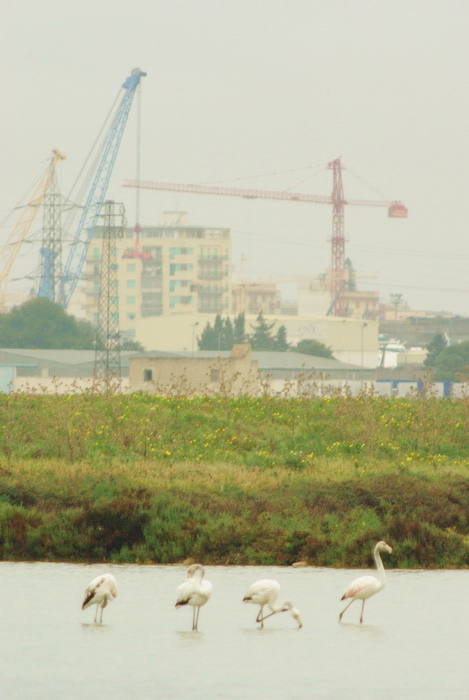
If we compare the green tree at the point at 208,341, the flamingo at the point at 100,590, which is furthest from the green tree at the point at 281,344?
the flamingo at the point at 100,590

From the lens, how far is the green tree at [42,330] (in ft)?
410

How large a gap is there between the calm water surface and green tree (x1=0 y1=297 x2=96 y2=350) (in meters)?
110

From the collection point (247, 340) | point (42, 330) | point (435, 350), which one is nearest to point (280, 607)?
point (42, 330)

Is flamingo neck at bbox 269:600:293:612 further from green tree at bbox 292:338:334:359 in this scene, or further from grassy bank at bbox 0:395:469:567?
green tree at bbox 292:338:334:359

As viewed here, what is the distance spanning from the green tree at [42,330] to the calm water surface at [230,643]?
11050cm

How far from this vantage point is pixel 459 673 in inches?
402

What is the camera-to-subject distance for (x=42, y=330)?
125 meters

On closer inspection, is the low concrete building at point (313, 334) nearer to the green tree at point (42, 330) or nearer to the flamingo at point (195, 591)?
the green tree at point (42, 330)

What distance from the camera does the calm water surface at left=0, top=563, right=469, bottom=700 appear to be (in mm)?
9602

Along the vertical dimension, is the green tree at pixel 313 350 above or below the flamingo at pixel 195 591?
below

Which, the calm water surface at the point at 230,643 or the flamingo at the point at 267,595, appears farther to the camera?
the flamingo at the point at 267,595

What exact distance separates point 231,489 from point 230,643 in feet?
27.8

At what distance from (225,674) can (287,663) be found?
717mm

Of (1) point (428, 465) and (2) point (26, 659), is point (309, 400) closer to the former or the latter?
(1) point (428, 465)
